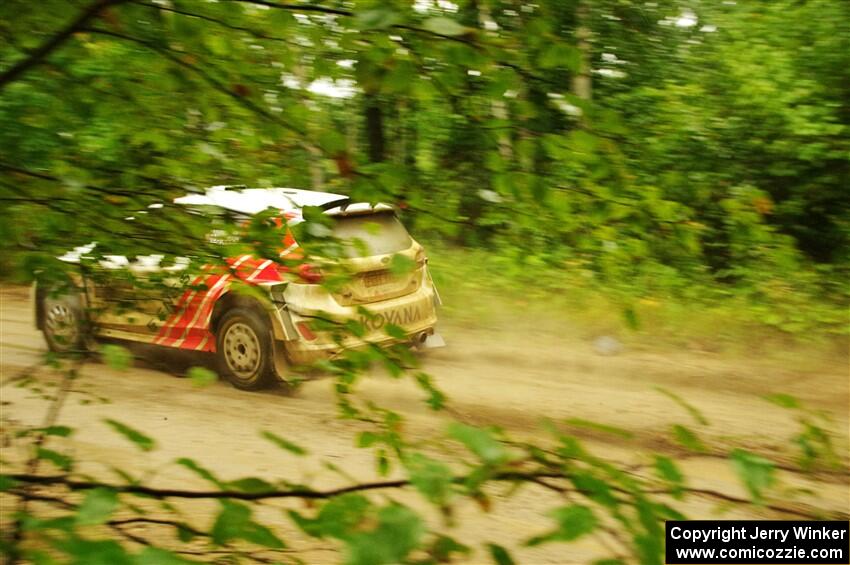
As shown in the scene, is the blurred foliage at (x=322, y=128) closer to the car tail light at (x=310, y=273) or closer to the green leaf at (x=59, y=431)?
the car tail light at (x=310, y=273)

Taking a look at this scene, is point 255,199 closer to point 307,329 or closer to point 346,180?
point 307,329

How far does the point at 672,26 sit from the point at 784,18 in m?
2.67

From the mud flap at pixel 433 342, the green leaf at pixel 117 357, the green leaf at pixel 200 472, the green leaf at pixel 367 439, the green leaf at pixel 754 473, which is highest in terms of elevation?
the green leaf at pixel 754 473

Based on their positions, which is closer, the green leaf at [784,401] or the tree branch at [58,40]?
the green leaf at [784,401]

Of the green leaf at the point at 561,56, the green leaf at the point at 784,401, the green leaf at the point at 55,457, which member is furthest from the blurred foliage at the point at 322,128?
the green leaf at the point at 55,457

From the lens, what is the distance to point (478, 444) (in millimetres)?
1223

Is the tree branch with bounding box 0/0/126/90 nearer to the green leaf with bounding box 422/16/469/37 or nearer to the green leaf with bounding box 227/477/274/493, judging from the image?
the green leaf with bounding box 422/16/469/37

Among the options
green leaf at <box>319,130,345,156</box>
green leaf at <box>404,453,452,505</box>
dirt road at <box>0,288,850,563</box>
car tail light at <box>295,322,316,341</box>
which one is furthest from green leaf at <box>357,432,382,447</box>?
dirt road at <box>0,288,850,563</box>

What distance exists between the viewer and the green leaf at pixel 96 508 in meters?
1.25

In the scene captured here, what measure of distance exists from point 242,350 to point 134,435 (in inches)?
215

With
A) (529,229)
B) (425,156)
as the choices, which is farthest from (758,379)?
(425,156)

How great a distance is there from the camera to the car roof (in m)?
2.87

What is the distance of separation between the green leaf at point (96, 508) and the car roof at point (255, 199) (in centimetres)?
152

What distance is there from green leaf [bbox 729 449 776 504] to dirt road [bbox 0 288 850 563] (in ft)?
9.80
